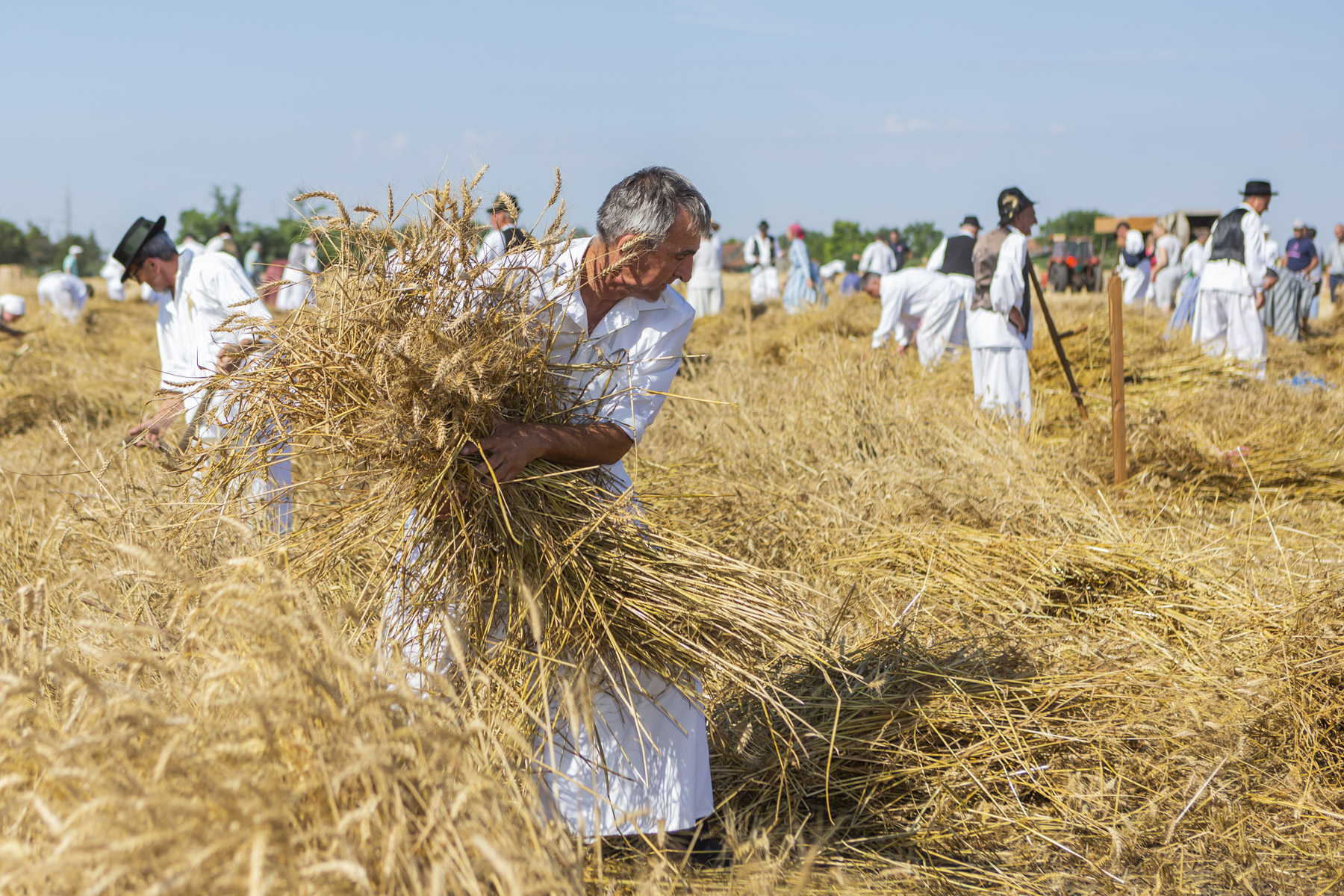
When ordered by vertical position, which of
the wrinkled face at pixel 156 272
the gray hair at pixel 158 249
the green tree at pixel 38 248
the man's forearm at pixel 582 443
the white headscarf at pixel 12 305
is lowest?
the man's forearm at pixel 582 443

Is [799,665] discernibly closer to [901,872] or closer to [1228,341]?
[901,872]

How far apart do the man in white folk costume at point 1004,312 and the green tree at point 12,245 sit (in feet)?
148

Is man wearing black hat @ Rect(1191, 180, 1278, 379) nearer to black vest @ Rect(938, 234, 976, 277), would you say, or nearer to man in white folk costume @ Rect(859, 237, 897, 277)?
black vest @ Rect(938, 234, 976, 277)

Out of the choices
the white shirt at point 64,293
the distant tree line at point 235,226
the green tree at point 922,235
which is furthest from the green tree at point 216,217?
the green tree at point 922,235

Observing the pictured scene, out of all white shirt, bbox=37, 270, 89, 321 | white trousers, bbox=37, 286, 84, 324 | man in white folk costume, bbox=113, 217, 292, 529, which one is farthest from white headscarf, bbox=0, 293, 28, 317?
man in white folk costume, bbox=113, 217, 292, 529

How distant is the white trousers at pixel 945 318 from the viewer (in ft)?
27.3

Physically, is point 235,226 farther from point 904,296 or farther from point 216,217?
point 904,296

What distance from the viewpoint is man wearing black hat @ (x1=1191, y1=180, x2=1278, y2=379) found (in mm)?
8109

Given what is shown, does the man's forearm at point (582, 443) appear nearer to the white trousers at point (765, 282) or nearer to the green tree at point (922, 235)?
the white trousers at point (765, 282)

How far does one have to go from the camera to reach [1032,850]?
247 centimetres

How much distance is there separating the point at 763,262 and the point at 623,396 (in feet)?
51.2

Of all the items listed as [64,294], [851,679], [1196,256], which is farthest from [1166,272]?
[64,294]

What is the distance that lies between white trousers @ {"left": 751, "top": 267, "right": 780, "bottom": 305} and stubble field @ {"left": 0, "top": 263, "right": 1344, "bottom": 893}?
34.7 feet

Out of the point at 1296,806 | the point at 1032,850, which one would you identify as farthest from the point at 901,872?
the point at 1296,806
